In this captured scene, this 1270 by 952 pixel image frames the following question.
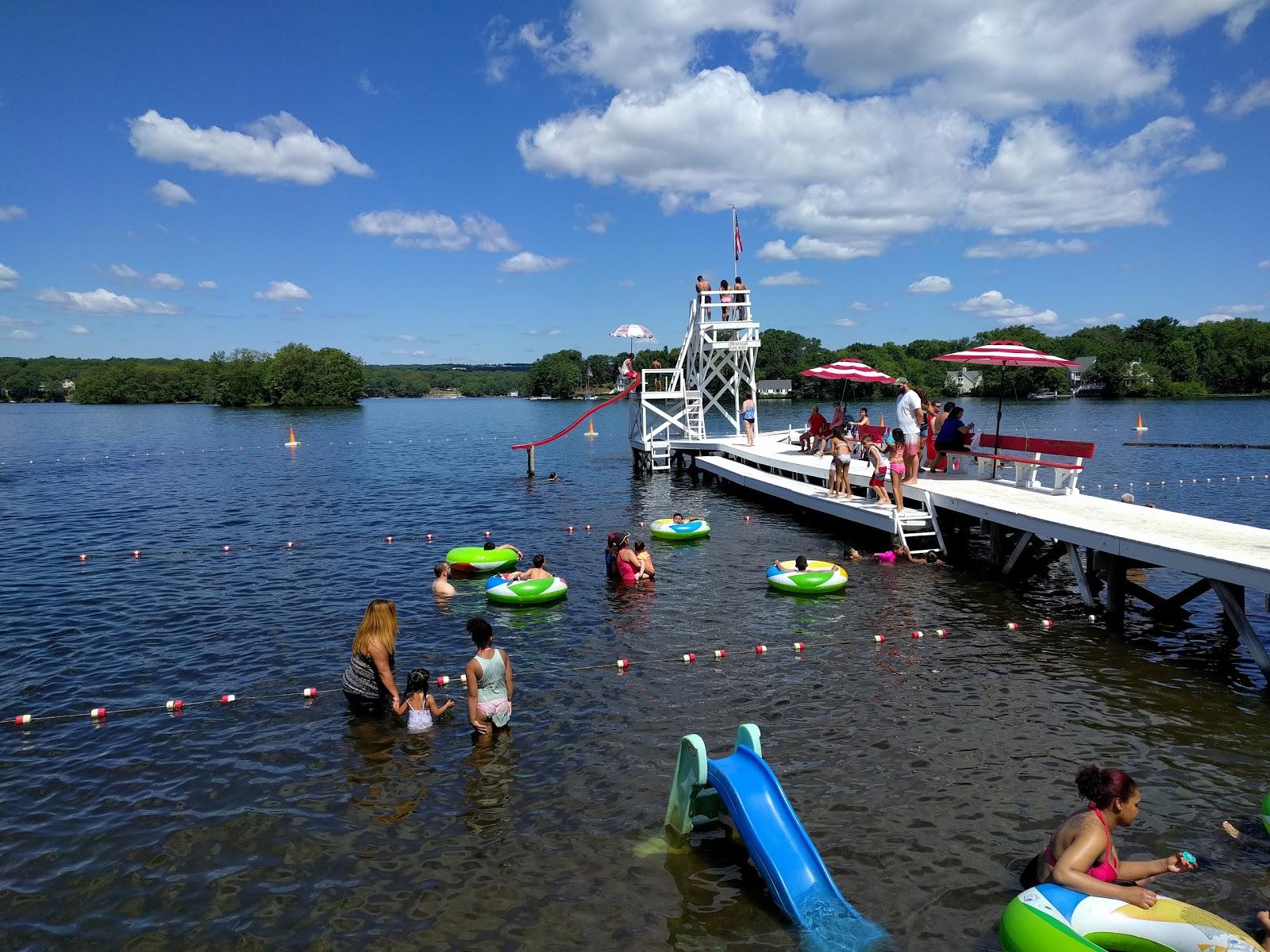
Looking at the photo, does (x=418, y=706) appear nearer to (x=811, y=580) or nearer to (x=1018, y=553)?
(x=811, y=580)

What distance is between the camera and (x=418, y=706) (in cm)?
1058

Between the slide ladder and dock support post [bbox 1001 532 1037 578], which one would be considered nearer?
the slide ladder

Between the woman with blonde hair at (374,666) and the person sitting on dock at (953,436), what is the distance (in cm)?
1668

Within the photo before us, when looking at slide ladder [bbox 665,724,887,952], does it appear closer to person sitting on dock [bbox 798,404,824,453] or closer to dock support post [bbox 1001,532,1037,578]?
dock support post [bbox 1001,532,1037,578]

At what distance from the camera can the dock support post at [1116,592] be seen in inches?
581

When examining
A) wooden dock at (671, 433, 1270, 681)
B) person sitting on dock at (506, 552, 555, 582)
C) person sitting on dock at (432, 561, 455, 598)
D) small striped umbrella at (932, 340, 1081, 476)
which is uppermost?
small striped umbrella at (932, 340, 1081, 476)

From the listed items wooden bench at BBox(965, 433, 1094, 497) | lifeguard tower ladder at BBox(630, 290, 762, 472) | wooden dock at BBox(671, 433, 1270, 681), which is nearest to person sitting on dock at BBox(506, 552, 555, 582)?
wooden dock at BBox(671, 433, 1270, 681)

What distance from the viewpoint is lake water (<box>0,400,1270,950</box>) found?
285 inches

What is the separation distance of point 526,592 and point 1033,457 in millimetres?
12901

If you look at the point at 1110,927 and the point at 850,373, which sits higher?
the point at 850,373

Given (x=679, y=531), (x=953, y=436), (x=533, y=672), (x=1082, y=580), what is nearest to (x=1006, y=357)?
(x=953, y=436)

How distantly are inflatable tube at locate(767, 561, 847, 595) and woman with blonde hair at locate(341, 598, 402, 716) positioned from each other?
8735mm

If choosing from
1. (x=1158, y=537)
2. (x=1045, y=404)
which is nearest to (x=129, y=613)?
(x=1158, y=537)

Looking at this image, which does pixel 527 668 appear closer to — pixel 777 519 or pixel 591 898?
pixel 591 898
